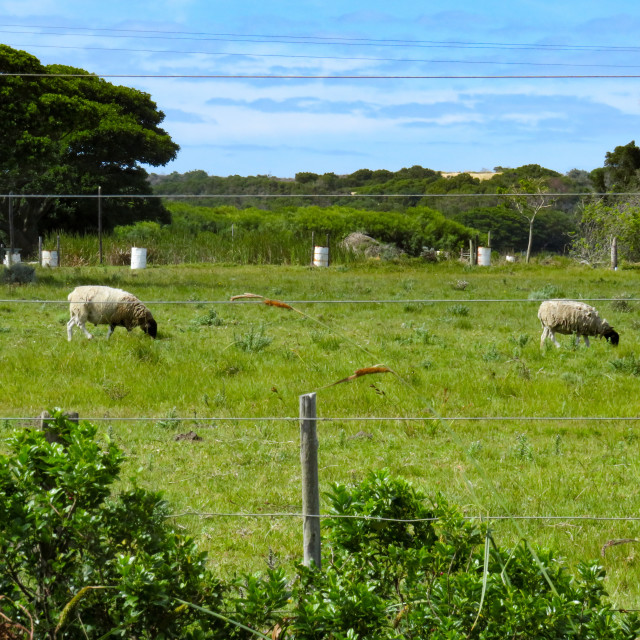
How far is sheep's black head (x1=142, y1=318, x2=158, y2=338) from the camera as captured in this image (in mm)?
13242

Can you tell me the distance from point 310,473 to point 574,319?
1022 centimetres

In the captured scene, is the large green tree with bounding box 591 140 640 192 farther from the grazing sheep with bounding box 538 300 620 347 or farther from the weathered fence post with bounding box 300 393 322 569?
the weathered fence post with bounding box 300 393 322 569

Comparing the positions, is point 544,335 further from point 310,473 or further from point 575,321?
point 310,473

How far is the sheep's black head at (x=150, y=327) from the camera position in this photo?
13242 mm

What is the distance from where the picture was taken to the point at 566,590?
2518mm

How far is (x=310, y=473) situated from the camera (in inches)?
132

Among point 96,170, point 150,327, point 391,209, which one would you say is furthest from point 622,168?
point 150,327

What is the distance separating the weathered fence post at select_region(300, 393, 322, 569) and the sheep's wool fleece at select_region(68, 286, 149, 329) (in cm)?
1000

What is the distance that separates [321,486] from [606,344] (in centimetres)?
828

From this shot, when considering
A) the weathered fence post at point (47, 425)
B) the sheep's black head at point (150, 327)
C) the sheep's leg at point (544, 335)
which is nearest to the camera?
the weathered fence post at point (47, 425)

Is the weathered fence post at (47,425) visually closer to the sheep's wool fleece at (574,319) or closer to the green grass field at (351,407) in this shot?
the green grass field at (351,407)

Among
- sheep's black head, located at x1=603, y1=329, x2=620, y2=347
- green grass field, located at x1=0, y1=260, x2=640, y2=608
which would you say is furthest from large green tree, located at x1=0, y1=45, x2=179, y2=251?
sheep's black head, located at x1=603, y1=329, x2=620, y2=347

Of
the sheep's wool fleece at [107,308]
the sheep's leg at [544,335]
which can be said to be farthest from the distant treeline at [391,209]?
the sheep's leg at [544,335]

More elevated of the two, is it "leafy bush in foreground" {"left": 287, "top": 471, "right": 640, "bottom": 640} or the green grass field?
"leafy bush in foreground" {"left": 287, "top": 471, "right": 640, "bottom": 640}
